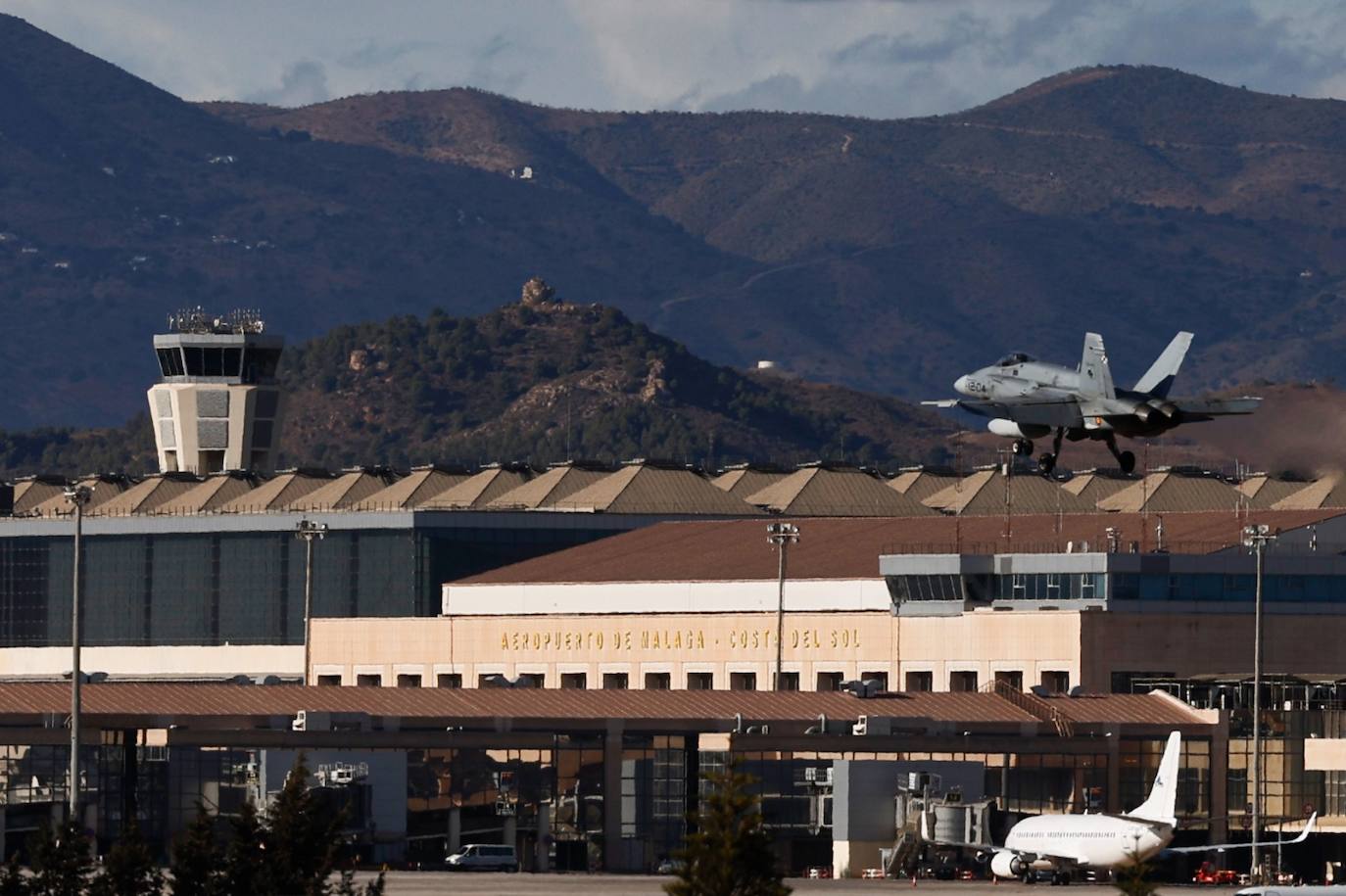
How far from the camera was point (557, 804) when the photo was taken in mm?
168250

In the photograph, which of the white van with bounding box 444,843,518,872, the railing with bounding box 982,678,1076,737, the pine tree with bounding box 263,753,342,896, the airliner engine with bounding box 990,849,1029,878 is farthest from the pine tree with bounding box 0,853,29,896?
the railing with bounding box 982,678,1076,737

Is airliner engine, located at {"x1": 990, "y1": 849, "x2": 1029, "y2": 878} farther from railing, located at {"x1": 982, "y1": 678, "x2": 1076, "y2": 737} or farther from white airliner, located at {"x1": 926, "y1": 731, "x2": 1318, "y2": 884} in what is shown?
railing, located at {"x1": 982, "y1": 678, "x2": 1076, "y2": 737}

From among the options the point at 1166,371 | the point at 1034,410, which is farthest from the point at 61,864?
the point at 1166,371

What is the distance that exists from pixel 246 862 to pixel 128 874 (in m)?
3.83

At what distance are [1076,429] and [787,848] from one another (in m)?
71.7

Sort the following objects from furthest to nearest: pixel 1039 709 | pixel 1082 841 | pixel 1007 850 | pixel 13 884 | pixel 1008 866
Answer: pixel 1039 709, pixel 1007 850, pixel 1008 866, pixel 1082 841, pixel 13 884

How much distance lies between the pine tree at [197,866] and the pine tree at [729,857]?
15.6 metres

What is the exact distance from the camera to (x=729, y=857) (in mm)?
94000

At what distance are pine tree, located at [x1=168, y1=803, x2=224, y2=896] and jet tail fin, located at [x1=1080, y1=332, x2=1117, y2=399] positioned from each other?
31187 mm

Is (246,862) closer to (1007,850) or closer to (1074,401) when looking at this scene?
(1074,401)

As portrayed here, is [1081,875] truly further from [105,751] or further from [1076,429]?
[1076,429]

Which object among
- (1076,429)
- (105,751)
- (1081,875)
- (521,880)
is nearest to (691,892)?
(1076,429)

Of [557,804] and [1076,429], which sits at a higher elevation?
[1076,429]

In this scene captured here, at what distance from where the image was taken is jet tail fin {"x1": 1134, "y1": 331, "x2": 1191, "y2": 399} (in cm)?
9431
